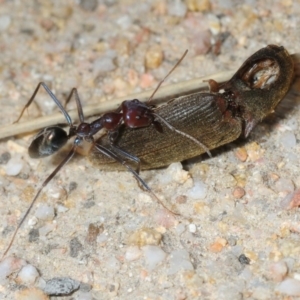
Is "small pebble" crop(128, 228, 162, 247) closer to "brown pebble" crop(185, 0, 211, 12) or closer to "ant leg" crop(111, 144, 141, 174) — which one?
"ant leg" crop(111, 144, 141, 174)

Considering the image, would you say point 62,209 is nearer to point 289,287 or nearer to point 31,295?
point 31,295

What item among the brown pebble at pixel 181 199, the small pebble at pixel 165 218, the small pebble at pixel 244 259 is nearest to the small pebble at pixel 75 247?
the small pebble at pixel 165 218

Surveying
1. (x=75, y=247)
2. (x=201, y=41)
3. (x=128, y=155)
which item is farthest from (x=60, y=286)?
(x=201, y=41)

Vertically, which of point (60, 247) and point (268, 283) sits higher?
point (268, 283)

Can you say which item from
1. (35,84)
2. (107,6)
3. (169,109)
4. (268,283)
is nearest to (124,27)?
(107,6)

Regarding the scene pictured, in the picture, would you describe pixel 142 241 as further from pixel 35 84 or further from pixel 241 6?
pixel 241 6

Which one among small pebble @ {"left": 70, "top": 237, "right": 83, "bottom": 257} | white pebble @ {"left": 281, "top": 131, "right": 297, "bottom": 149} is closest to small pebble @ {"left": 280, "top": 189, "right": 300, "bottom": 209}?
white pebble @ {"left": 281, "top": 131, "right": 297, "bottom": 149}
